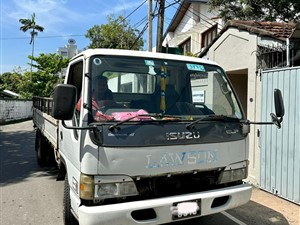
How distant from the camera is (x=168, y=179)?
3297 mm

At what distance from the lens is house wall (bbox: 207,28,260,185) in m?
6.69

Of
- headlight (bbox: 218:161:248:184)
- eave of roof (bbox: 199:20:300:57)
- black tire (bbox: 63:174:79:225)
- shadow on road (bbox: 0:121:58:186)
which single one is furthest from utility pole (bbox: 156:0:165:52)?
black tire (bbox: 63:174:79:225)

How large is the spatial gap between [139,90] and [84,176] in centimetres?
138

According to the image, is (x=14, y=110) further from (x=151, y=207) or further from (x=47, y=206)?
(x=151, y=207)

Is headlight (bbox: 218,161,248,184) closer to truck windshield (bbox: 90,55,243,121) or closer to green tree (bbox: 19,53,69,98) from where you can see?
truck windshield (bbox: 90,55,243,121)

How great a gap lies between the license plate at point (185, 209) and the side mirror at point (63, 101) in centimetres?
139

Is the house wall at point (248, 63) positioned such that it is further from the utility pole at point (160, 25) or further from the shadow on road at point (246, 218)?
the utility pole at point (160, 25)

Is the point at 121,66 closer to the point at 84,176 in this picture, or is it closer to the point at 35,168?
the point at 84,176

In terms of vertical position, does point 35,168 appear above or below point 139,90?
below

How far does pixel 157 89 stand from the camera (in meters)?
3.75

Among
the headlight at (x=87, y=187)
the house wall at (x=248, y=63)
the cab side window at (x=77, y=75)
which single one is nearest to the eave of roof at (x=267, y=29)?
the house wall at (x=248, y=63)

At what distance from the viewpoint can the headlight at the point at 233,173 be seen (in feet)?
11.7

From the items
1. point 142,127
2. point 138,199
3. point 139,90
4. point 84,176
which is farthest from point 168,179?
point 139,90

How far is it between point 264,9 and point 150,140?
10.7 m
